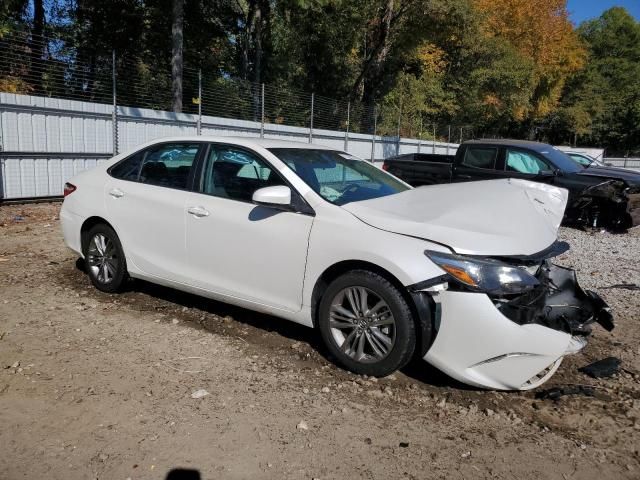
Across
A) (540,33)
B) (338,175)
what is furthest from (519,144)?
(540,33)

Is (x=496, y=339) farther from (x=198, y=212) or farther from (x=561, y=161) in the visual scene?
(x=561, y=161)

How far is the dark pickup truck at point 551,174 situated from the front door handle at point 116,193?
7.35 meters

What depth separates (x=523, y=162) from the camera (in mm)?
10266

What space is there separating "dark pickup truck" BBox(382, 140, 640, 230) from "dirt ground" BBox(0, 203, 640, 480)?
5561mm

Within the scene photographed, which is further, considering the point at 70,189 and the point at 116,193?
the point at 70,189

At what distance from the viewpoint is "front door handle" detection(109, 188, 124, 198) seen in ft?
15.6

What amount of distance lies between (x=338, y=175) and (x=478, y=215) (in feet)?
4.13

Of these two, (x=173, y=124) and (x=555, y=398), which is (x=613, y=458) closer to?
(x=555, y=398)

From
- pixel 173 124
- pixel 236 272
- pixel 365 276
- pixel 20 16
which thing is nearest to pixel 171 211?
pixel 236 272

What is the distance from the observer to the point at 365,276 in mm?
3379

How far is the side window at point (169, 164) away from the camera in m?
4.46

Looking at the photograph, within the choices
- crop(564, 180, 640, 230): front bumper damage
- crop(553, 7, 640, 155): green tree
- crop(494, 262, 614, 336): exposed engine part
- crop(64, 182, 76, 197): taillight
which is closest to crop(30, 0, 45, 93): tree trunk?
crop(64, 182, 76, 197): taillight

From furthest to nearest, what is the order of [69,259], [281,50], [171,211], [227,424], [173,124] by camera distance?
[281,50] → [173,124] → [69,259] → [171,211] → [227,424]

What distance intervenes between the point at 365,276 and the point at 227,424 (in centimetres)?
122
